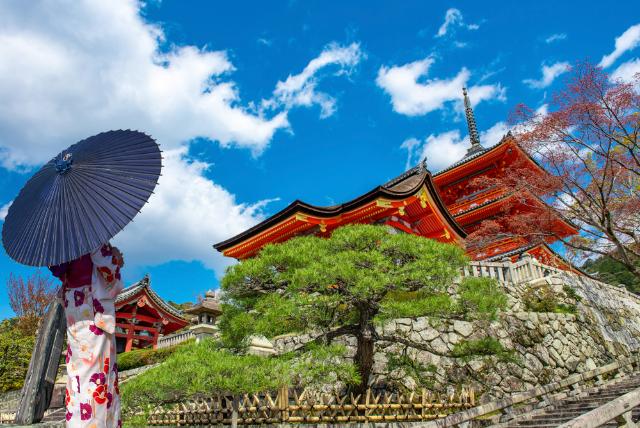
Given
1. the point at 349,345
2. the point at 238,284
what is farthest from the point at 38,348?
the point at 349,345

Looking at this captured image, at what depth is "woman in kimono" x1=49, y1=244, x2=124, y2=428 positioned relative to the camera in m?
2.84

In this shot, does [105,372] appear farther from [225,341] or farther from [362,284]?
[225,341]

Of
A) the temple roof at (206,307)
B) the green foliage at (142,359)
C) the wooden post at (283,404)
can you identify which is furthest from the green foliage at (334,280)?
the green foliage at (142,359)

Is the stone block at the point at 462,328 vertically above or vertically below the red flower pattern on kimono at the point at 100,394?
above

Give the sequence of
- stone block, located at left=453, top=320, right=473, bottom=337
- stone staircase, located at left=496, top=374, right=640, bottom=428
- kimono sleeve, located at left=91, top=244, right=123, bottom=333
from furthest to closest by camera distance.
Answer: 1. stone block, located at left=453, top=320, right=473, bottom=337
2. stone staircase, located at left=496, top=374, right=640, bottom=428
3. kimono sleeve, located at left=91, top=244, right=123, bottom=333

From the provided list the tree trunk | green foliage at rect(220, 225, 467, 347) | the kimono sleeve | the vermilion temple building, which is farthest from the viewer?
the vermilion temple building

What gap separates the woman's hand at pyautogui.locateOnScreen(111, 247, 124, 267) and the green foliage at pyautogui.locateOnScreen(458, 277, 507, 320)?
526 cm

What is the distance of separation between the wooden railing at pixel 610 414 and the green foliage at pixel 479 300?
2433mm

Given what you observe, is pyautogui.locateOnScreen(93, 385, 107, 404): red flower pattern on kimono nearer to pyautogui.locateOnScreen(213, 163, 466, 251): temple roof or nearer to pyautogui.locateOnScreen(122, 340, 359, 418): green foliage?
pyautogui.locateOnScreen(122, 340, 359, 418): green foliage

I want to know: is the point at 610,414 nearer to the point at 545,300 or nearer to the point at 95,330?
the point at 95,330

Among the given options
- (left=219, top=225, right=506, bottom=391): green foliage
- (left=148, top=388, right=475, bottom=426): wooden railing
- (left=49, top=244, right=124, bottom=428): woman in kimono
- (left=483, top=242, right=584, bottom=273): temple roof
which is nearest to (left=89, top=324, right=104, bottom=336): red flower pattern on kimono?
(left=49, top=244, right=124, bottom=428): woman in kimono

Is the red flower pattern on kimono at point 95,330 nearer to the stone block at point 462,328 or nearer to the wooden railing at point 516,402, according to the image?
the wooden railing at point 516,402

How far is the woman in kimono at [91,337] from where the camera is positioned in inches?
112

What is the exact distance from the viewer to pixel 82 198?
10.4 ft
